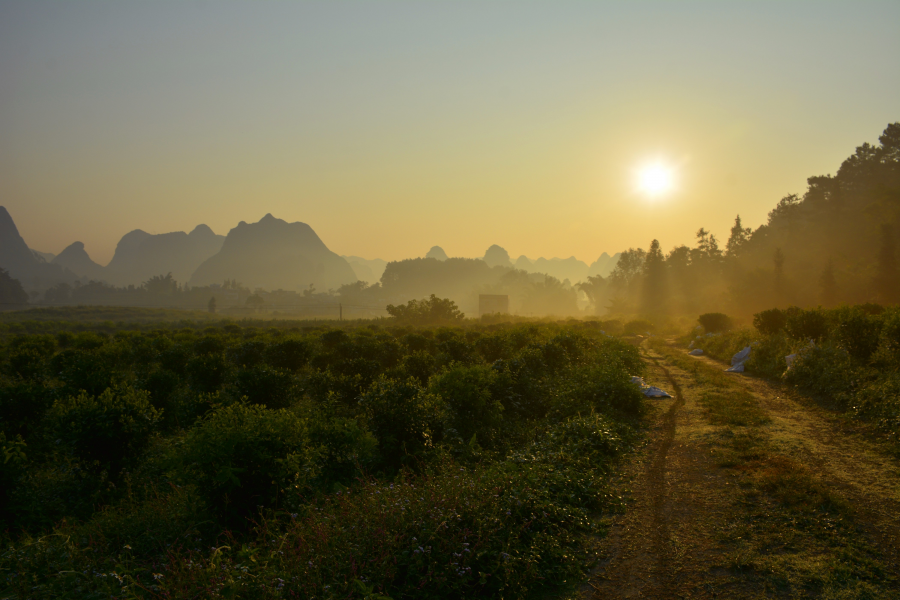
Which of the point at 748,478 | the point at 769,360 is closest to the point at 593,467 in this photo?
the point at 748,478

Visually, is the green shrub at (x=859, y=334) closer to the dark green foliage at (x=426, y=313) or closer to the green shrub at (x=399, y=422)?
the green shrub at (x=399, y=422)

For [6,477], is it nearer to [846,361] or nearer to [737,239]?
[846,361]

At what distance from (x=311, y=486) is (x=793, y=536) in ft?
18.4

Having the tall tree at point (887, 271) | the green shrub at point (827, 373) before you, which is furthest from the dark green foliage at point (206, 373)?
the tall tree at point (887, 271)

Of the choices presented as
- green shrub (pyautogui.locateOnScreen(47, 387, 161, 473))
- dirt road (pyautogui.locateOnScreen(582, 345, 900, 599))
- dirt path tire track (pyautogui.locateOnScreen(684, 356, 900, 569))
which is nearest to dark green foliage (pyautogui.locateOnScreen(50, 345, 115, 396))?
green shrub (pyautogui.locateOnScreen(47, 387, 161, 473))

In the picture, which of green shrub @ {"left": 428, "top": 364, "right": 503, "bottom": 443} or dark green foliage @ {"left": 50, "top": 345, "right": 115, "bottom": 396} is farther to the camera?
dark green foliage @ {"left": 50, "top": 345, "right": 115, "bottom": 396}

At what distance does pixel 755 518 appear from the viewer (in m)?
5.28

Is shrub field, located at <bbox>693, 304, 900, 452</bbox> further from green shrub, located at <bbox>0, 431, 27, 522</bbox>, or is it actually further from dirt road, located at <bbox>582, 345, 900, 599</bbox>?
green shrub, located at <bbox>0, 431, 27, 522</bbox>

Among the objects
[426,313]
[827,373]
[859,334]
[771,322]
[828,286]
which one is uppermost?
[828,286]

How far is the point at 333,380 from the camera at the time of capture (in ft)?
40.7

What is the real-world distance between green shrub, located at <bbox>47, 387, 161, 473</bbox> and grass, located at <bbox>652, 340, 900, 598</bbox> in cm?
871

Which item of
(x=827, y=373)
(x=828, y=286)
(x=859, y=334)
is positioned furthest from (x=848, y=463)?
(x=828, y=286)

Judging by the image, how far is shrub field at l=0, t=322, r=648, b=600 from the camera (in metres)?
3.94

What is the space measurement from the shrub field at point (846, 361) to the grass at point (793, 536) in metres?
2.54
